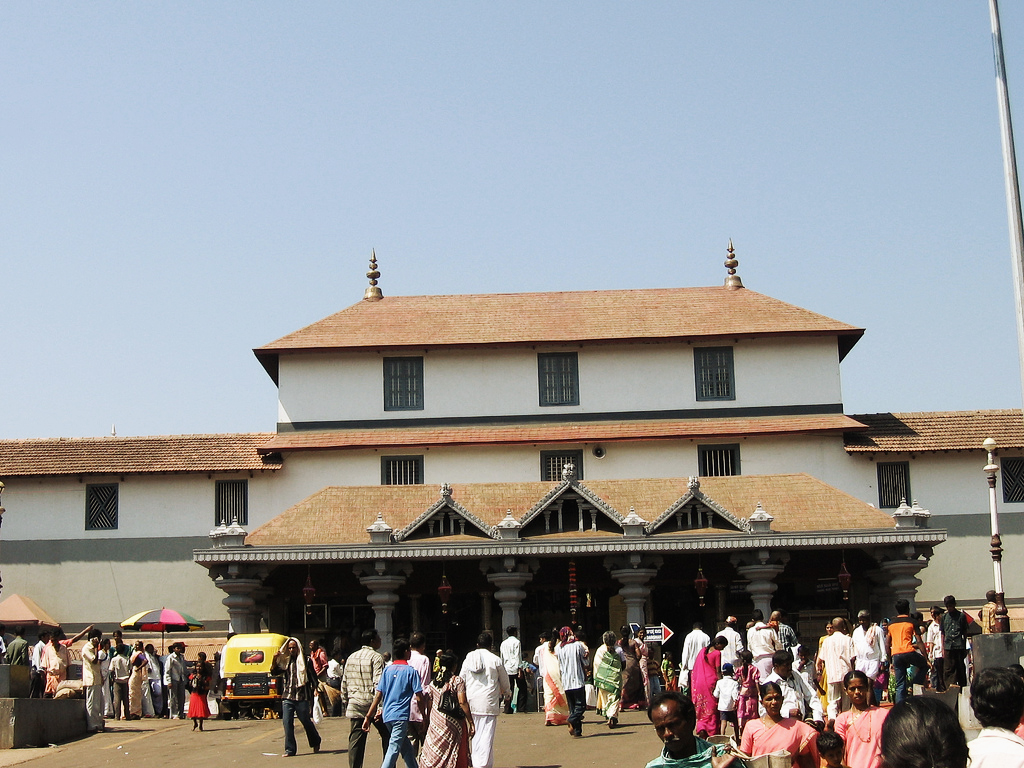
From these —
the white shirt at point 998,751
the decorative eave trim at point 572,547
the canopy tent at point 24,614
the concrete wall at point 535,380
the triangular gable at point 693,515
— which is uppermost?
the concrete wall at point 535,380

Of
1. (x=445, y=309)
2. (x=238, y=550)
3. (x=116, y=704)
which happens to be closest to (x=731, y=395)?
(x=445, y=309)

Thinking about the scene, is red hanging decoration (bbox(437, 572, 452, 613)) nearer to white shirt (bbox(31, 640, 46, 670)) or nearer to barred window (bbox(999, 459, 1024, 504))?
white shirt (bbox(31, 640, 46, 670))

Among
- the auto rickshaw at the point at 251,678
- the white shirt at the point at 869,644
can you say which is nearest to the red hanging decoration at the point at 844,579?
the white shirt at the point at 869,644

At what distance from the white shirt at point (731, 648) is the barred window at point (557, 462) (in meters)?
14.4

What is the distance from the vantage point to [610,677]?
19375mm

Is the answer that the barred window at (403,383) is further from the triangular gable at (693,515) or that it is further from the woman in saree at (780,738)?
the woman in saree at (780,738)

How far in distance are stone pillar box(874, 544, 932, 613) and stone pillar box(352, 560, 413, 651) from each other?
10.5 m

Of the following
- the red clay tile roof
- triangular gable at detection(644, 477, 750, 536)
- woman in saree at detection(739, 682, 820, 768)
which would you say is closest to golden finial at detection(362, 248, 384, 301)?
the red clay tile roof

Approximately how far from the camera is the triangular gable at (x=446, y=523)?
27734mm

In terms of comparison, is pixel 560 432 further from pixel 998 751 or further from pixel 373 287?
pixel 998 751

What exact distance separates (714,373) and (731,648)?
1682 cm

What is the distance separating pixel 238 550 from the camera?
27.3 meters

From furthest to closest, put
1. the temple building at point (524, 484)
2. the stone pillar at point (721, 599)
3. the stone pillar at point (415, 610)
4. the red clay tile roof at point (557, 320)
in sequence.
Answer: the red clay tile roof at point (557, 320), the stone pillar at point (415, 610), the stone pillar at point (721, 599), the temple building at point (524, 484)

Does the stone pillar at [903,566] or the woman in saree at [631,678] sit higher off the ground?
the stone pillar at [903,566]
